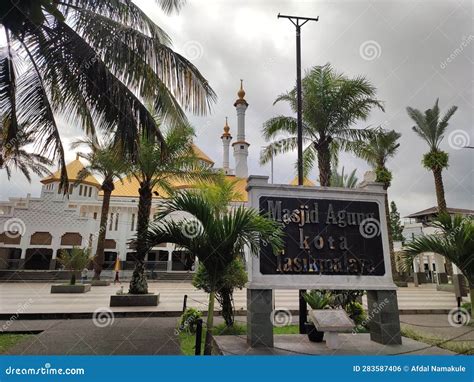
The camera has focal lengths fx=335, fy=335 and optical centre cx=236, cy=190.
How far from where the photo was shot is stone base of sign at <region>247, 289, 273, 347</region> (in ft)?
21.4

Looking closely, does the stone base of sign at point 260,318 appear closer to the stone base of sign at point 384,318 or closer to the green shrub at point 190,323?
the green shrub at point 190,323

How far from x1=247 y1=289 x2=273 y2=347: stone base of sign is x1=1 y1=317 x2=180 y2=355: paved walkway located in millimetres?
1546

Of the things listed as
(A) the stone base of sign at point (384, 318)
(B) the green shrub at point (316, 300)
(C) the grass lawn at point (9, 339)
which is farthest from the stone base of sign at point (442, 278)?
(C) the grass lawn at point (9, 339)

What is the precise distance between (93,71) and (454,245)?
10.6 metres

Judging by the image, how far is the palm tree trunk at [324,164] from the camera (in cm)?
1302

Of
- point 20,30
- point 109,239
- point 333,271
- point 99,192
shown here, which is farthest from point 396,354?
point 99,192

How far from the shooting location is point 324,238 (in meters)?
7.43

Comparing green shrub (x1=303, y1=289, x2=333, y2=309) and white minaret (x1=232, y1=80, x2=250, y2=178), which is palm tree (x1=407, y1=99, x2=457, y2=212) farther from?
white minaret (x1=232, y1=80, x2=250, y2=178)

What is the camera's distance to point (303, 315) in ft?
27.6

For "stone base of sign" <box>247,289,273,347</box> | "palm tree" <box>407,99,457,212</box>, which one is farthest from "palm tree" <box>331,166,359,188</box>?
"stone base of sign" <box>247,289,273,347</box>

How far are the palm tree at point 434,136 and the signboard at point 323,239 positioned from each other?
56.1 feet

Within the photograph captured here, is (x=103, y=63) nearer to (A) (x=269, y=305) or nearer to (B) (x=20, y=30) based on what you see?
(B) (x=20, y=30)

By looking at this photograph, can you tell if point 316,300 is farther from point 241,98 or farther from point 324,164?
point 241,98

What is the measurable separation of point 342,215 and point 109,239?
108 feet
